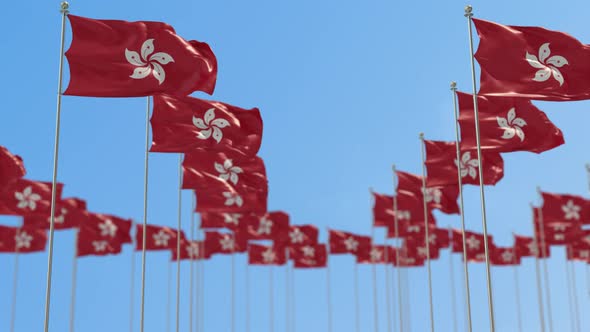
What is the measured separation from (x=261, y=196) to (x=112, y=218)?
47.8 ft

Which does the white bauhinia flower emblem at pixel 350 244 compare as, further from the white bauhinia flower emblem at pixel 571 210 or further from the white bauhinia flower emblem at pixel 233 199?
the white bauhinia flower emblem at pixel 233 199

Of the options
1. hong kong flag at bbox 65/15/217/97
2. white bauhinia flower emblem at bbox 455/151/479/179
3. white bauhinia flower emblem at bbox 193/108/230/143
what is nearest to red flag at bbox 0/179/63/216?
white bauhinia flower emblem at bbox 193/108/230/143

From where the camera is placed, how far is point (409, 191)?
32062mm

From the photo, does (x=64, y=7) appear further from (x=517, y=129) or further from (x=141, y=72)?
(x=517, y=129)

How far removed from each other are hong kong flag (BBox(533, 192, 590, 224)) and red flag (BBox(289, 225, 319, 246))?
1164cm

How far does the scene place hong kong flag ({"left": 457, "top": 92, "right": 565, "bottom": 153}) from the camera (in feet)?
67.6

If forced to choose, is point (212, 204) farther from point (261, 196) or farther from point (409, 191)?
point (409, 191)

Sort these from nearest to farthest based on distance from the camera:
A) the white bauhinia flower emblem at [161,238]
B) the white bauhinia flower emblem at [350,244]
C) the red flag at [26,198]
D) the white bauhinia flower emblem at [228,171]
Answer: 1. the white bauhinia flower emblem at [228,171]
2. the red flag at [26,198]
3. the white bauhinia flower emblem at [161,238]
4. the white bauhinia flower emblem at [350,244]

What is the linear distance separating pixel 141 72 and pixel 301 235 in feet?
90.3

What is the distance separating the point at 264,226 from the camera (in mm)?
41094

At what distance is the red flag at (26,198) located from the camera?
28.4m

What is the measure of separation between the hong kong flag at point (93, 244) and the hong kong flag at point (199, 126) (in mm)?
19539

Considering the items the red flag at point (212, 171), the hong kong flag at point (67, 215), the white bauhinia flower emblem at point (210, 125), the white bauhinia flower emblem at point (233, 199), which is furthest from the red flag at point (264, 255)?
the white bauhinia flower emblem at point (210, 125)

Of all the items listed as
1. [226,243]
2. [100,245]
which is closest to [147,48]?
[100,245]
